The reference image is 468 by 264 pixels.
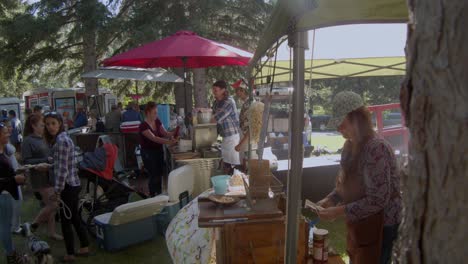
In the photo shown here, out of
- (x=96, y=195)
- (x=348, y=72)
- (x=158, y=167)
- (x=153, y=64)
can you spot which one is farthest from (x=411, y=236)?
(x=348, y=72)

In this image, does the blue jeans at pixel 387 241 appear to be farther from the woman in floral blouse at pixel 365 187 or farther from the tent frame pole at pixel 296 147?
the tent frame pole at pixel 296 147

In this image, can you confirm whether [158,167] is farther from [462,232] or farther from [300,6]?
[462,232]

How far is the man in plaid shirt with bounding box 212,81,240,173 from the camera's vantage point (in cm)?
523

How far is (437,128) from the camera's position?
Answer: 0.77 metres

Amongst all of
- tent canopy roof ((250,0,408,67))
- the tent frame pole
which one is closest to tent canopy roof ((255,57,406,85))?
tent canopy roof ((250,0,408,67))

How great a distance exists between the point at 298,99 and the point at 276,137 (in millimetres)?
10002

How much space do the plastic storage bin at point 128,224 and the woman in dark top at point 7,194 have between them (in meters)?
0.92

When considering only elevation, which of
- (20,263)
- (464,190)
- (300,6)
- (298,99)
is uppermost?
(300,6)

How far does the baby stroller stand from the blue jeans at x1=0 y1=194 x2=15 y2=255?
1.07 meters

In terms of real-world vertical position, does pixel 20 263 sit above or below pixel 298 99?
below

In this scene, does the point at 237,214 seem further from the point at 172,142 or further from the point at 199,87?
the point at 199,87

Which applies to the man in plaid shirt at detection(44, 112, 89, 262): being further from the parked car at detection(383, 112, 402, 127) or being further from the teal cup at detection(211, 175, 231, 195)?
the parked car at detection(383, 112, 402, 127)

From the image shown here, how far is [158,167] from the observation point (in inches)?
239

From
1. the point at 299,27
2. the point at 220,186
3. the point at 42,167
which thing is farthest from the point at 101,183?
the point at 299,27
